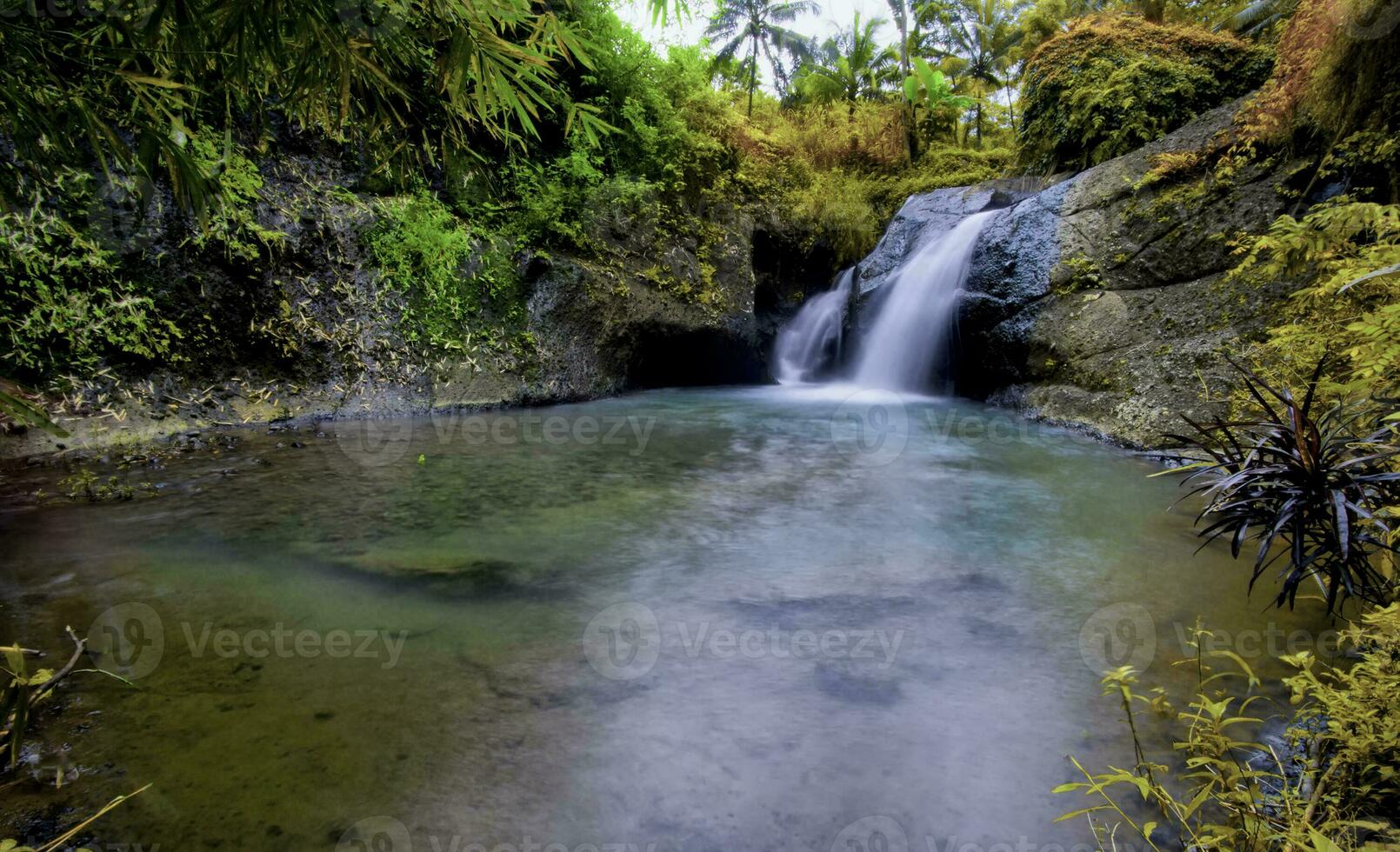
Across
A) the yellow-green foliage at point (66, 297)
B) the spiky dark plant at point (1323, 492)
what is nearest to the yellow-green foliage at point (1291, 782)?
the spiky dark plant at point (1323, 492)

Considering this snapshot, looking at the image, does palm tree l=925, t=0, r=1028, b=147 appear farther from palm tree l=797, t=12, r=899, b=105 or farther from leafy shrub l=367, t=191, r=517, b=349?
leafy shrub l=367, t=191, r=517, b=349

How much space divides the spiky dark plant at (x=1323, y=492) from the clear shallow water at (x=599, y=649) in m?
0.49

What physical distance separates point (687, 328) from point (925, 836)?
928cm

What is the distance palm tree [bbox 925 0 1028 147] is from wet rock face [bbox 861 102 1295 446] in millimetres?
20575

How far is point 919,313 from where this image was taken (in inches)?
392

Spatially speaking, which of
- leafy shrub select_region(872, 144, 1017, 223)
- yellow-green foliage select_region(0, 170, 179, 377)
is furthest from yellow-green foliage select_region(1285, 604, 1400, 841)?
leafy shrub select_region(872, 144, 1017, 223)

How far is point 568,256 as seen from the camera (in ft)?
30.2

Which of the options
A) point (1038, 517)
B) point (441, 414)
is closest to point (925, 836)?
point (1038, 517)

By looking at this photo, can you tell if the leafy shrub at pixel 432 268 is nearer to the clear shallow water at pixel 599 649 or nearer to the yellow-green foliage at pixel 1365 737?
the clear shallow water at pixel 599 649

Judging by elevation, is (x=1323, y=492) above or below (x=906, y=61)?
below

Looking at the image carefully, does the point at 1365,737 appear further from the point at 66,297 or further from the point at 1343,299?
the point at 66,297

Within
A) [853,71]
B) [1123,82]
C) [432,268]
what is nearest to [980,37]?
[853,71]

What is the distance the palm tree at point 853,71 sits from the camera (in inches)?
830

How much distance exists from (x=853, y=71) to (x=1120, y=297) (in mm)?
18726
